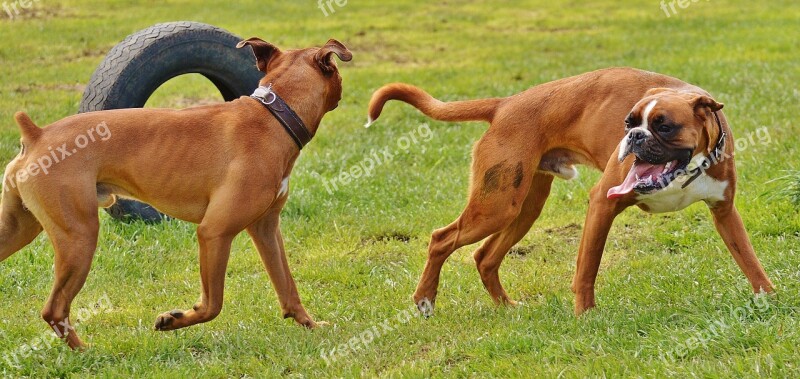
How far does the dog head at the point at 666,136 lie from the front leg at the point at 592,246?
305mm

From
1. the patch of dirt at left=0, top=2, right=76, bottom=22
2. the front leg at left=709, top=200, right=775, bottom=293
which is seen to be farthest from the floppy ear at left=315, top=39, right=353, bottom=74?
the patch of dirt at left=0, top=2, right=76, bottom=22

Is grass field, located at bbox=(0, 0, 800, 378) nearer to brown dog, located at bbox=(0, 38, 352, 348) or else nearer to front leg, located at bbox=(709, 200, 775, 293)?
front leg, located at bbox=(709, 200, 775, 293)

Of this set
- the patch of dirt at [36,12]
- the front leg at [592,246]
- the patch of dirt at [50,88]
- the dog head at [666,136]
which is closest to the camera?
the dog head at [666,136]

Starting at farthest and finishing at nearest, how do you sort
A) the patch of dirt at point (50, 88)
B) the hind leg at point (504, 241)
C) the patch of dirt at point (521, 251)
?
the patch of dirt at point (50, 88) → the patch of dirt at point (521, 251) → the hind leg at point (504, 241)

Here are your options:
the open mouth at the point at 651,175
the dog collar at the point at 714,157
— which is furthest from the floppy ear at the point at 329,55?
the dog collar at the point at 714,157

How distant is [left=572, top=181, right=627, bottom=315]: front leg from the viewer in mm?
5605

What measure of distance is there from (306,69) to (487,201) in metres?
1.27

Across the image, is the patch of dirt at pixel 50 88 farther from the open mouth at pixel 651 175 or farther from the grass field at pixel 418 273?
the open mouth at pixel 651 175

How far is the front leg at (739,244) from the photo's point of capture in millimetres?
5500

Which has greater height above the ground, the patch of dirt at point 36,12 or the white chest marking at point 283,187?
the white chest marking at point 283,187

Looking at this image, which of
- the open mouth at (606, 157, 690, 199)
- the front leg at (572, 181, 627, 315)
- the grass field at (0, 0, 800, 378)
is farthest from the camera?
the front leg at (572, 181, 627, 315)

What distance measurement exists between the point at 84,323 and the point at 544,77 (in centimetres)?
850

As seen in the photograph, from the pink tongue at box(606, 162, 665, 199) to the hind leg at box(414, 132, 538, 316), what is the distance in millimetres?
641

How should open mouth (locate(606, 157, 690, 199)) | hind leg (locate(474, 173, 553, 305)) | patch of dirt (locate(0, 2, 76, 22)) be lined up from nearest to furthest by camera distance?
1. open mouth (locate(606, 157, 690, 199))
2. hind leg (locate(474, 173, 553, 305))
3. patch of dirt (locate(0, 2, 76, 22))
